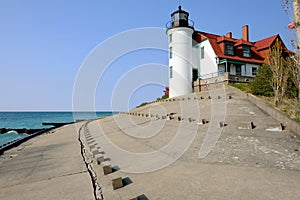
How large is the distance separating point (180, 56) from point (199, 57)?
302 centimetres

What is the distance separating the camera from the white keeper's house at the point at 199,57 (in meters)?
23.3

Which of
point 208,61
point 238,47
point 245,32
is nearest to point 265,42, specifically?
point 245,32

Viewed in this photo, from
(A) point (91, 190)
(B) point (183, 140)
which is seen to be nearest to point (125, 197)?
(A) point (91, 190)

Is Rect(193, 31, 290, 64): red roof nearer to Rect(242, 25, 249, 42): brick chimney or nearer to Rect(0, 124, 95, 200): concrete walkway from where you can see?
Rect(242, 25, 249, 42): brick chimney

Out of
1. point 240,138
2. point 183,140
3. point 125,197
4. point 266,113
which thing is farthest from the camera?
point 266,113

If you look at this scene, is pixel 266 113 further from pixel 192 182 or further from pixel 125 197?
pixel 125 197

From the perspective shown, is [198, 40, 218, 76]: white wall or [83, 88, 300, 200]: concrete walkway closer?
[83, 88, 300, 200]: concrete walkway

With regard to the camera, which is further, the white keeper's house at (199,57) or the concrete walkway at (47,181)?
the white keeper's house at (199,57)

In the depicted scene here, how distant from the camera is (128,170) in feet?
14.3

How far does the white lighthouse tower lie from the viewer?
78.2ft

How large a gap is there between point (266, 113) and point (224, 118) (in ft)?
6.64

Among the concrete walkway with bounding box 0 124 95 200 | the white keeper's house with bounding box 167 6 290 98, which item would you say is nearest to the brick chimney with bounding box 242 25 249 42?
the white keeper's house with bounding box 167 6 290 98

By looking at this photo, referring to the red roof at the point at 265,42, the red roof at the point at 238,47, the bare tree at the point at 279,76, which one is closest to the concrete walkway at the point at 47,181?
the bare tree at the point at 279,76

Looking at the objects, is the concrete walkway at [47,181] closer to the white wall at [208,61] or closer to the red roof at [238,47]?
the white wall at [208,61]
